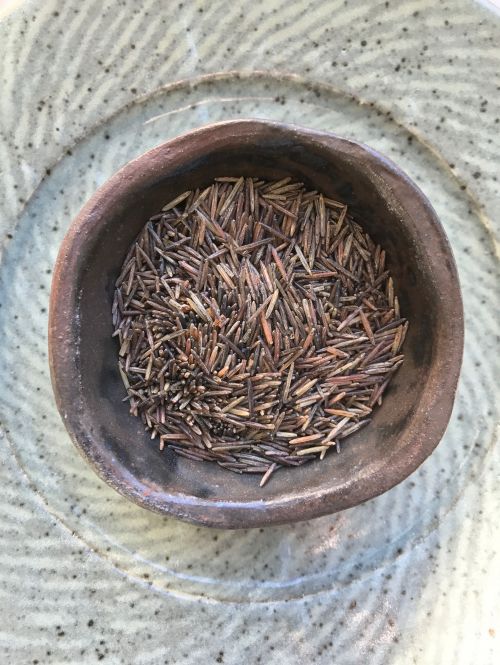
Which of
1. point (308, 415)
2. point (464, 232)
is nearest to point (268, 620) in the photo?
point (308, 415)

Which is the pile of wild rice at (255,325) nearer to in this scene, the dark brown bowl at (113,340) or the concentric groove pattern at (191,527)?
the dark brown bowl at (113,340)

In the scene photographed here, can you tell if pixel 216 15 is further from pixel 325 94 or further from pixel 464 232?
pixel 464 232

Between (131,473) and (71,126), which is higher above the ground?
(71,126)

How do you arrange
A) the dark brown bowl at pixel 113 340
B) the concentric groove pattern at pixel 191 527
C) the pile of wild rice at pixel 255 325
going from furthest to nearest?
1. the concentric groove pattern at pixel 191 527
2. the pile of wild rice at pixel 255 325
3. the dark brown bowl at pixel 113 340

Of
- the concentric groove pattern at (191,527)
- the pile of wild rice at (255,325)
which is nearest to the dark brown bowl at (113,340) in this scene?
the pile of wild rice at (255,325)

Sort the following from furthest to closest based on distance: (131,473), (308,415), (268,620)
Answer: (268,620)
(308,415)
(131,473)

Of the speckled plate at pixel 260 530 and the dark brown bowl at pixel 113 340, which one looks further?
the speckled plate at pixel 260 530
